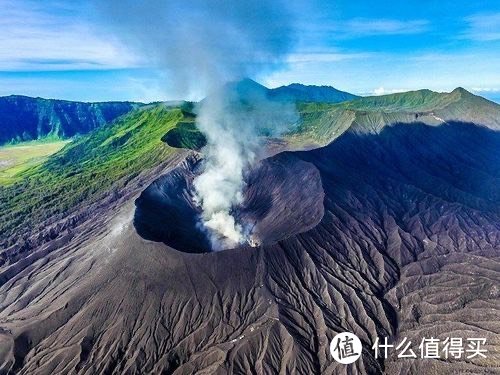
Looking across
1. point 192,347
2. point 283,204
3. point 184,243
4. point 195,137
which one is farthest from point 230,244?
point 195,137

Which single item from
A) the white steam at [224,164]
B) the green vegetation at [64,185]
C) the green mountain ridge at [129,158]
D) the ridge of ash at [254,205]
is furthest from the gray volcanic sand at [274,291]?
the green vegetation at [64,185]

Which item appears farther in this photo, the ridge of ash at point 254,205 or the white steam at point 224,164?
the white steam at point 224,164

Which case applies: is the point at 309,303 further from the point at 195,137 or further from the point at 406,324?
the point at 195,137

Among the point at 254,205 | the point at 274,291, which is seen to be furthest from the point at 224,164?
the point at 274,291

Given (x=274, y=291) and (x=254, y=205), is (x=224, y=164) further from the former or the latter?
Result: (x=274, y=291)

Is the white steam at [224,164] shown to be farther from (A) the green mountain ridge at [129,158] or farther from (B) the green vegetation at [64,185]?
(B) the green vegetation at [64,185]

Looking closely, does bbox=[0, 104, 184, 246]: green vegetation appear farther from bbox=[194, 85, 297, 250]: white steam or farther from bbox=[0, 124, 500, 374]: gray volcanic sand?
Result: bbox=[0, 124, 500, 374]: gray volcanic sand

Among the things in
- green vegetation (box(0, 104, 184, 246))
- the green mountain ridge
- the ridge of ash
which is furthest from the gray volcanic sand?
green vegetation (box(0, 104, 184, 246))
